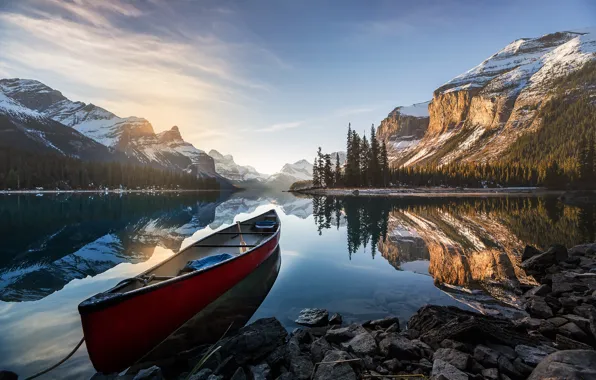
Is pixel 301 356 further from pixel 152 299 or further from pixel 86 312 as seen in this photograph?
pixel 86 312

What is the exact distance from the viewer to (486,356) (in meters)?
7.50

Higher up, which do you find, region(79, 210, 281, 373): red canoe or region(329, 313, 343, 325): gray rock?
region(79, 210, 281, 373): red canoe

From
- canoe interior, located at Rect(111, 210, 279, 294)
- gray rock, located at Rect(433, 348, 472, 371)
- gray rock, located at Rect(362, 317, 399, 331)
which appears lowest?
gray rock, located at Rect(362, 317, 399, 331)

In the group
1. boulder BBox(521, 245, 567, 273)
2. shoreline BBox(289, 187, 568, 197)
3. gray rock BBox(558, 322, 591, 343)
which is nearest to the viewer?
gray rock BBox(558, 322, 591, 343)

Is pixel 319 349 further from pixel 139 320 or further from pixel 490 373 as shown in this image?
pixel 139 320

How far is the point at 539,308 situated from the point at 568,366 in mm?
6093

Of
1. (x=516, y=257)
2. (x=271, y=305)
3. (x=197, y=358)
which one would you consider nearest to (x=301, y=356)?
(x=197, y=358)

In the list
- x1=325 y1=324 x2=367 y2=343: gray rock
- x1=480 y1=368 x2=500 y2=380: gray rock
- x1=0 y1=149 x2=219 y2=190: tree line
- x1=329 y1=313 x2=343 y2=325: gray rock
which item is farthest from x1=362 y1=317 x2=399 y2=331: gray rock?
x1=0 y1=149 x2=219 y2=190: tree line

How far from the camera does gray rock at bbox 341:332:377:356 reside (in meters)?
8.30

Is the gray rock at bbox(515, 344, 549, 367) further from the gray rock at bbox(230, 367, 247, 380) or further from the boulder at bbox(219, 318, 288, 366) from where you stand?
the gray rock at bbox(230, 367, 247, 380)

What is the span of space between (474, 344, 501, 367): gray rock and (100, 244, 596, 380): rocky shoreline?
0.8 inches

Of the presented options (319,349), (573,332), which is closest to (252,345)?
(319,349)

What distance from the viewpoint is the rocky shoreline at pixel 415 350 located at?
7.00m

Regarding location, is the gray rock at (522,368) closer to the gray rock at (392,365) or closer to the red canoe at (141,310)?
the gray rock at (392,365)
